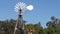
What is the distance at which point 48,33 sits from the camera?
284ft

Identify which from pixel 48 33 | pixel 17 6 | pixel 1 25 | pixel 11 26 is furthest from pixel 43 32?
pixel 17 6

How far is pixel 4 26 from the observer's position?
359 ft

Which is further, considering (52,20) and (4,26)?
(52,20)

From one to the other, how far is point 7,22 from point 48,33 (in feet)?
97.2

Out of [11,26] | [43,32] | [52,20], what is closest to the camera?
[43,32]

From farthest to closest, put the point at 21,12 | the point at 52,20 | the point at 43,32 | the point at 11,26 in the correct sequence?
the point at 52,20 → the point at 11,26 → the point at 43,32 → the point at 21,12

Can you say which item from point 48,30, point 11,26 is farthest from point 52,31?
point 11,26

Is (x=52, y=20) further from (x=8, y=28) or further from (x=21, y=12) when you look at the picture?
(x=21, y=12)

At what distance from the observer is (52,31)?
86625mm

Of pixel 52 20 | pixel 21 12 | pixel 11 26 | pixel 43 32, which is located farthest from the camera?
pixel 52 20

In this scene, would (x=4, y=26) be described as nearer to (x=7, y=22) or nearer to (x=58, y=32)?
(x=7, y=22)

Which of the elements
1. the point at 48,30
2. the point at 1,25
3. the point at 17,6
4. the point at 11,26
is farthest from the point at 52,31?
the point at 17,6

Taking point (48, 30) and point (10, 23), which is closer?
point (48, 30)

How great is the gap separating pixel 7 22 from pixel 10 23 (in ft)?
4.54
